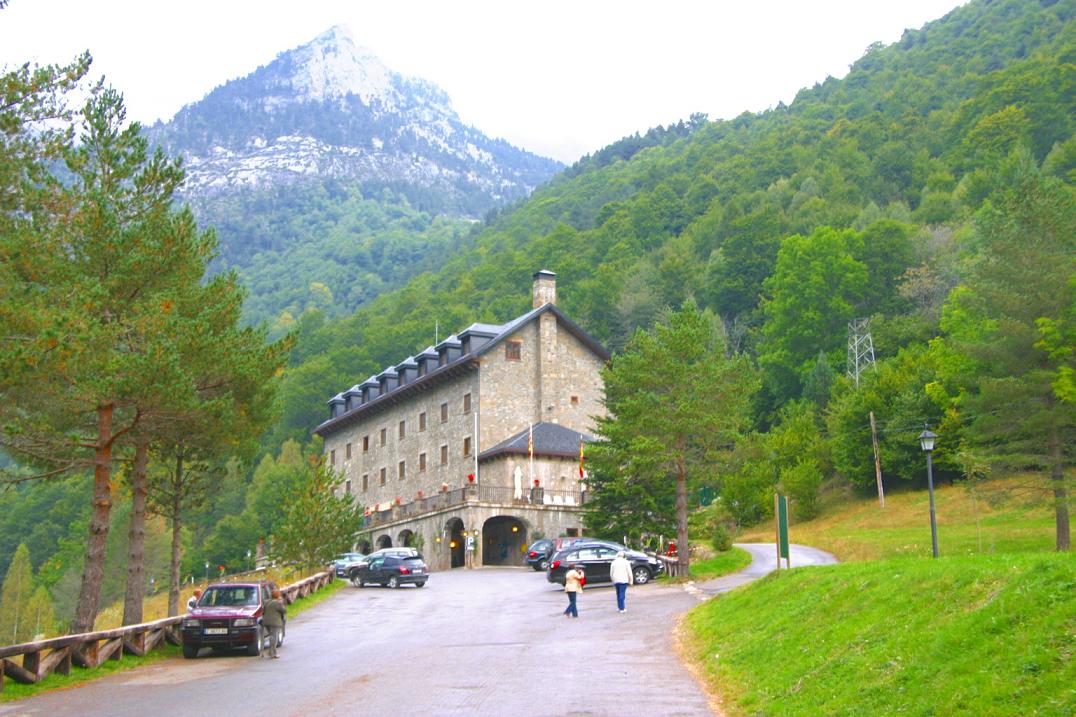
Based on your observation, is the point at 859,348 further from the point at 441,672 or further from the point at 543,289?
the point at 441,672

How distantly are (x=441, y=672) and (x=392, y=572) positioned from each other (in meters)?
24.4

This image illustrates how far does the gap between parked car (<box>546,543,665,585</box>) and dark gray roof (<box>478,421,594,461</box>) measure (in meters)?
18.0

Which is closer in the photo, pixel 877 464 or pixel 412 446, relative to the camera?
pixel 877 464

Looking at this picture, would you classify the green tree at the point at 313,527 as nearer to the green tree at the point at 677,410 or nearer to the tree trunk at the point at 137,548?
the green tree at the point at 677,410

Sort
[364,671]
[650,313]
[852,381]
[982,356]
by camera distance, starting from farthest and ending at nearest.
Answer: [650,313] < [852,381] < [982,356] < [364,671]

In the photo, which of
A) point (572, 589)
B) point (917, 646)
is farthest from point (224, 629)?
point (917, 646)

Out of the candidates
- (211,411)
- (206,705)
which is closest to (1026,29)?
(211,411)

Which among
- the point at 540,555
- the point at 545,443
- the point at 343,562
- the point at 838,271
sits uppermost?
the point at 838,271

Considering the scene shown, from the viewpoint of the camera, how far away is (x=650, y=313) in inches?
3853

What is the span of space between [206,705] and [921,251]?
80.8 meters

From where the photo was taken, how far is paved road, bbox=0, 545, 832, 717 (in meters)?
14.6

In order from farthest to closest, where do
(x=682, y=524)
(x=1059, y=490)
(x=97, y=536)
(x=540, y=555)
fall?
(x=540, y=555) → (x=682, y=524) → (x=1059, y=490) → (x=97, y=536)

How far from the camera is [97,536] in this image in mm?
25344

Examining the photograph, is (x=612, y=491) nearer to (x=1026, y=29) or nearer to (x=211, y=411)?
(x=211, y=411)
